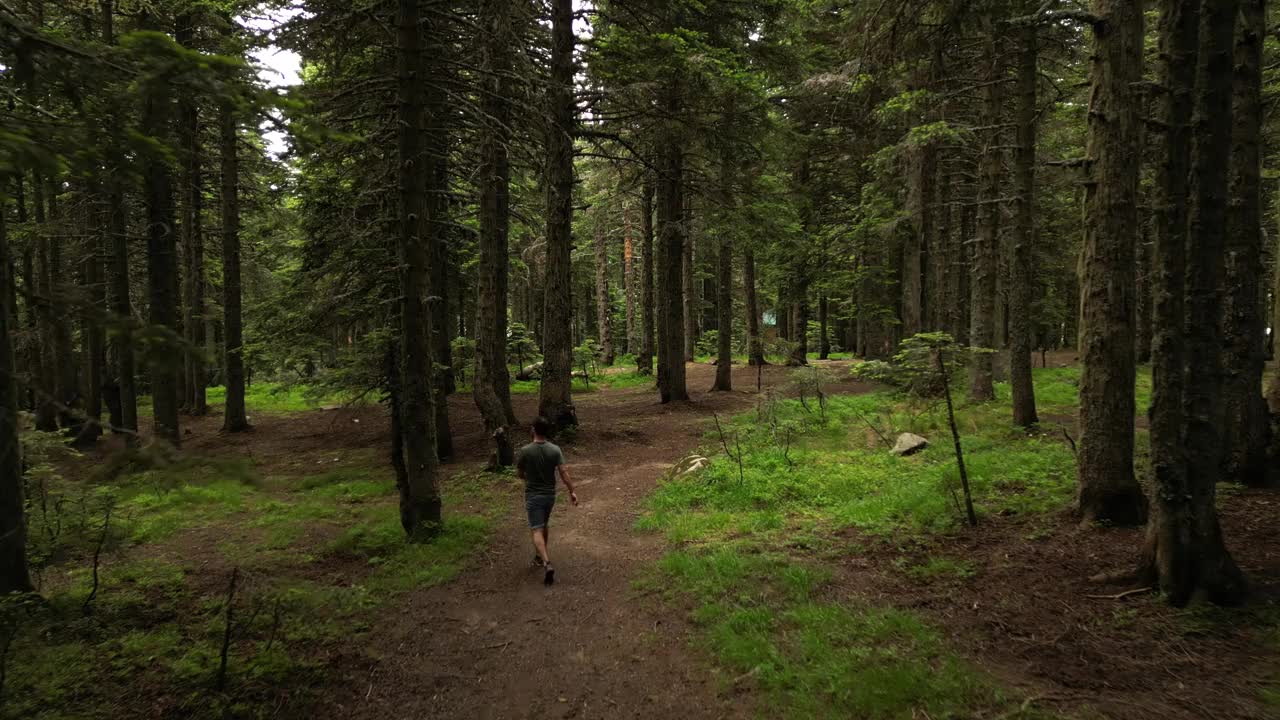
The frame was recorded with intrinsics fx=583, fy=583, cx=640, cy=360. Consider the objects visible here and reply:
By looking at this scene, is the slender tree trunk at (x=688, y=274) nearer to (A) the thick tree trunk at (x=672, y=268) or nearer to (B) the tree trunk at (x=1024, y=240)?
(A) the thick tree trunk at (x=672, y=268)

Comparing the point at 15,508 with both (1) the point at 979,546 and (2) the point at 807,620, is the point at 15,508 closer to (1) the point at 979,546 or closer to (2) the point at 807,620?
(2) the point at 807,620

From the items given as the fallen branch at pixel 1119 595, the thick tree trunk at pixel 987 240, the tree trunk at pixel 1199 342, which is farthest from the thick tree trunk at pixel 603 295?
the fallen branch at pixel 1119 595

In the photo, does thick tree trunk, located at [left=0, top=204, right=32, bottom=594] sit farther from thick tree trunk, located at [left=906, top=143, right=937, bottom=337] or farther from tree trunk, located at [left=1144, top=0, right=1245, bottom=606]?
thick tree trunk, located at [left=906, top=143, right=937, bottom=337]

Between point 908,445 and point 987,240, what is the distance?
6.08 meters

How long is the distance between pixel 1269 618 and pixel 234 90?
830cm

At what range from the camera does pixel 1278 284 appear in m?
7.67

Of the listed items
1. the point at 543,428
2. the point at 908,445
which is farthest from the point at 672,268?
the point at 543,428

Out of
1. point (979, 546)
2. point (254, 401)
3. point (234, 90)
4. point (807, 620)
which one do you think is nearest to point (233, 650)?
point (234, 90)

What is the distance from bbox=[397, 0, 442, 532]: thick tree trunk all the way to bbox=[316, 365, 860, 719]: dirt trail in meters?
1.24

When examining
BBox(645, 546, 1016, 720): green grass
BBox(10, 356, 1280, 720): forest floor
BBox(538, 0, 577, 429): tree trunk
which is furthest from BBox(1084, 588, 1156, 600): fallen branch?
BBox(538, 0, 577, 429): tree trunk

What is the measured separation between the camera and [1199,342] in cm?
471

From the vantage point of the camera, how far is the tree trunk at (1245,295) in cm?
698

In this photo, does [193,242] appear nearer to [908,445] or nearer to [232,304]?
[232,304]

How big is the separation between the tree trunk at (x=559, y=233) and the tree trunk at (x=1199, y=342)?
10.2 m
